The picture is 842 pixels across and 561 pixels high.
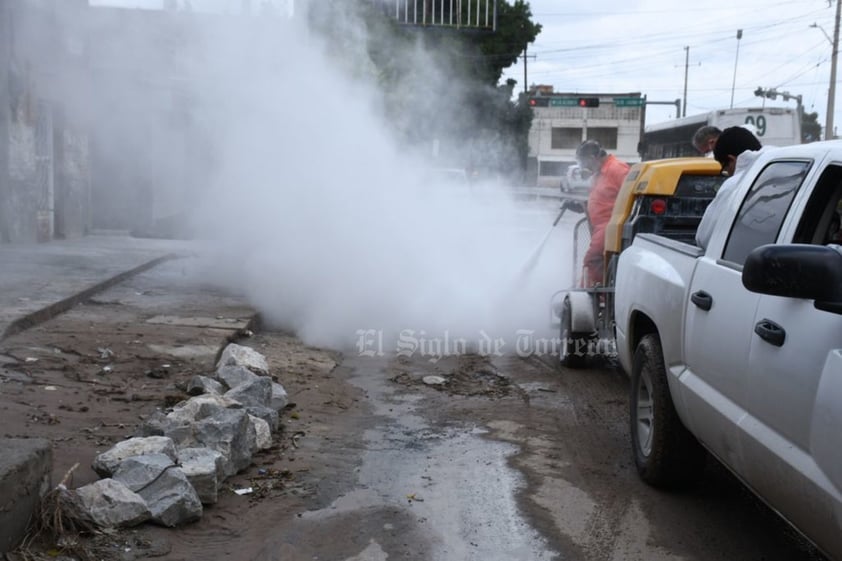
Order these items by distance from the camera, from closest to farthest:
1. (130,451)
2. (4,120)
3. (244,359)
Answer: (130,451)
(244,359)
(4,120)

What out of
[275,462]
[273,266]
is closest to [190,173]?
[273,266]

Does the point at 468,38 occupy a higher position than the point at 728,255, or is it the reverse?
the point at 468,38

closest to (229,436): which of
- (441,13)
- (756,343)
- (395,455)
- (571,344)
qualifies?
(395,455)

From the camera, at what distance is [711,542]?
4.30m

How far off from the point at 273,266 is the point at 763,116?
53.3 ft

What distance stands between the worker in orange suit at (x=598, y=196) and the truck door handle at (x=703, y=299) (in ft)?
14.3

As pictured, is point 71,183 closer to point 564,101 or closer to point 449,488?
point 449,488

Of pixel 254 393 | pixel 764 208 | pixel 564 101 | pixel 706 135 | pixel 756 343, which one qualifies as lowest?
pixel 254 393

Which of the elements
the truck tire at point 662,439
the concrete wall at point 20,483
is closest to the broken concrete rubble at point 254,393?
the concrete wall at point 20,483

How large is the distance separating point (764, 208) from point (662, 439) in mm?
1360

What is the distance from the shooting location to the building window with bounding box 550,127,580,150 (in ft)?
213

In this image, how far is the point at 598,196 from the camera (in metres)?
9.27

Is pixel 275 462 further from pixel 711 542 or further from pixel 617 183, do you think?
pixel 617 183

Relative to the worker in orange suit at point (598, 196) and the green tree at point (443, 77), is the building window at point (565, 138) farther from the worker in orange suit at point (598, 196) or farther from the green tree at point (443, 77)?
the worker in orange suit at point (598, 196)
